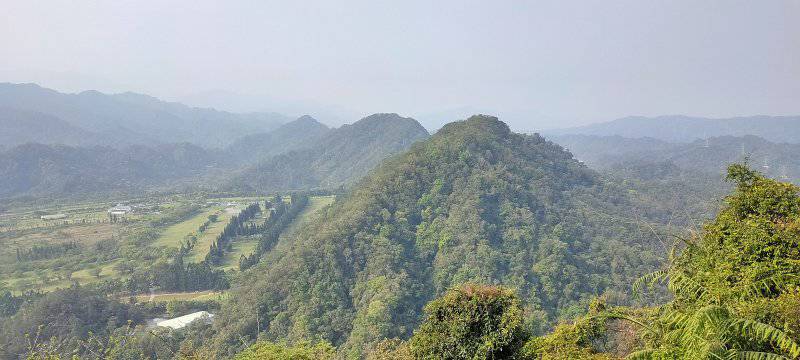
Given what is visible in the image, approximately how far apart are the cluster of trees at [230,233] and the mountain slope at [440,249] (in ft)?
61.0

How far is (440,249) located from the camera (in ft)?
119

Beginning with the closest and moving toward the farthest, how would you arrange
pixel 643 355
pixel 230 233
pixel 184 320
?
1. pixel 643 355
2. pixel 184 320
3. pixel 230 233

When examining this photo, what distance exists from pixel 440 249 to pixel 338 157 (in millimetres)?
104048

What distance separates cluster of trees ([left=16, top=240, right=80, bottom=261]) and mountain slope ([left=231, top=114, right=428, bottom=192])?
54.0m

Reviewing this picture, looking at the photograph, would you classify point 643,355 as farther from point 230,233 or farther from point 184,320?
point 230,233

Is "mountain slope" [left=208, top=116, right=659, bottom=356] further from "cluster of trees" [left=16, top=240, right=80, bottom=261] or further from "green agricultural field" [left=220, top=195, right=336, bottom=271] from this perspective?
"cluster of trees" [left=16, top=240, right=80, bottom=261]

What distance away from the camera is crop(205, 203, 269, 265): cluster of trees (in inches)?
2202

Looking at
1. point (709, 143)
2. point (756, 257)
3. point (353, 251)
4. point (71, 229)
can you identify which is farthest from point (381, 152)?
point (709, 143)

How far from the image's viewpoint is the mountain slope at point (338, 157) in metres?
121

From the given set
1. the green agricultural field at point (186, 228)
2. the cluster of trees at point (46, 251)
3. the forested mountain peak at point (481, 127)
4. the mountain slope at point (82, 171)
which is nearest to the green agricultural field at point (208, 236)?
the green agricultural field at point (186, 228)

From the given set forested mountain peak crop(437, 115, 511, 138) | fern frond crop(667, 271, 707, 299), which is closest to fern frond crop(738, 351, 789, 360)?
fern frond crop(667, 271, 707, 299)

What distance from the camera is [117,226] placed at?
72.0m

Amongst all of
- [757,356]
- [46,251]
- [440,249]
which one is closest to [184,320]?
[440,249]

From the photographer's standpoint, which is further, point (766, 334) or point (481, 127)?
point (481, 127)
